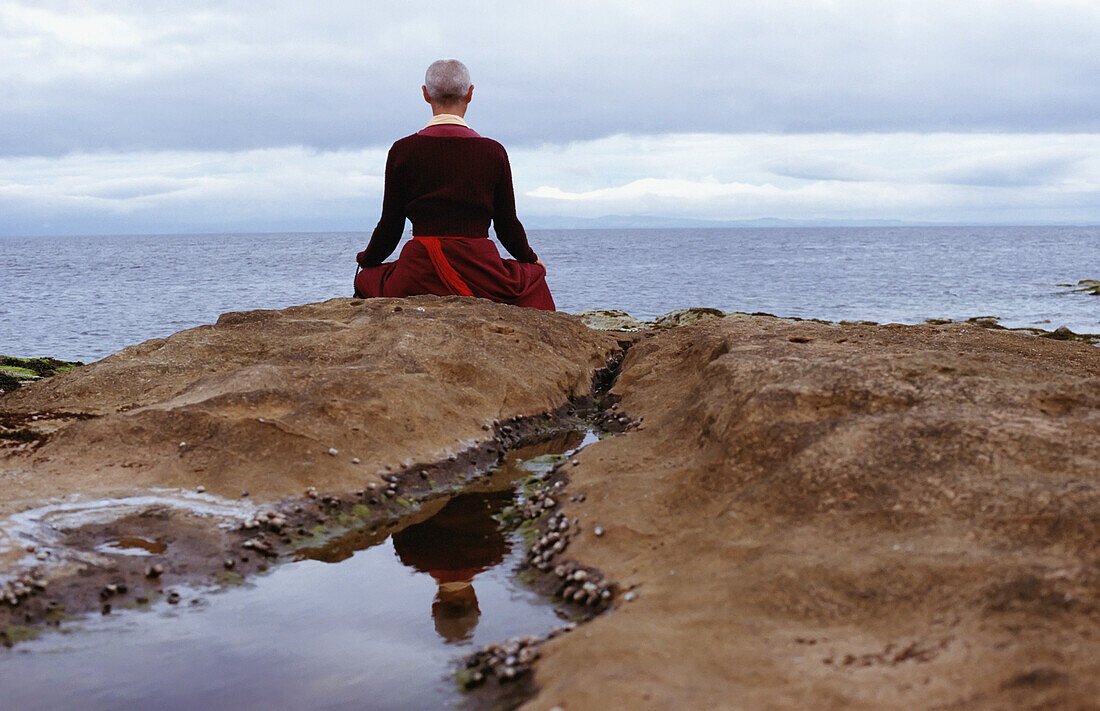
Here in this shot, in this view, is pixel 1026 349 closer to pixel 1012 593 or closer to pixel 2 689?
pixel 1012 593

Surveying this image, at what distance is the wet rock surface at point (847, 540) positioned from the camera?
3.73 metres

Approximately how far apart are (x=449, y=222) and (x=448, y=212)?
0.12 meters

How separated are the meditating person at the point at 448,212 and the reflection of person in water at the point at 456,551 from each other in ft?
16.2

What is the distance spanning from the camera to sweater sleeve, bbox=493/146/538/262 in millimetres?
11773

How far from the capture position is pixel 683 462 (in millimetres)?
6840

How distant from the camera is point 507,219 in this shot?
478 inches

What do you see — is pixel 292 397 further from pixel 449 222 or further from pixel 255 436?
pixel 449 222

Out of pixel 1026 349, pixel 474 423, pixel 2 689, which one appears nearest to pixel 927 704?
pixel 2 689

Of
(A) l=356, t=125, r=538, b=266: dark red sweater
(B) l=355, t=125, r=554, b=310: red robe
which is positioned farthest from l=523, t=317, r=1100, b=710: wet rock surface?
(A) l=356, t=125, r=538, b=266: dark red sweater

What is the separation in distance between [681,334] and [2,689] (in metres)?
8.45

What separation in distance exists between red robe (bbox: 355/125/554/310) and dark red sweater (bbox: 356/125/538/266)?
0.04 feet

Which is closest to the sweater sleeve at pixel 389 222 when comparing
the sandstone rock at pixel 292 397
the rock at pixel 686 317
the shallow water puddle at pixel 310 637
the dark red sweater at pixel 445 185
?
the dark red sweater at pixel 445 185

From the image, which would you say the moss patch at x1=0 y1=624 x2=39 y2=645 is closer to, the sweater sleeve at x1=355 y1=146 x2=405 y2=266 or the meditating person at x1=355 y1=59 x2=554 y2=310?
the sweater sleeve at x1=355 y1=146 x2=405 y2=266

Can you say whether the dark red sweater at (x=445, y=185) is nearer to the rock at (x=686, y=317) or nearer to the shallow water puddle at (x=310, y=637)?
the shallow water puddle at (x=310, y=637)
